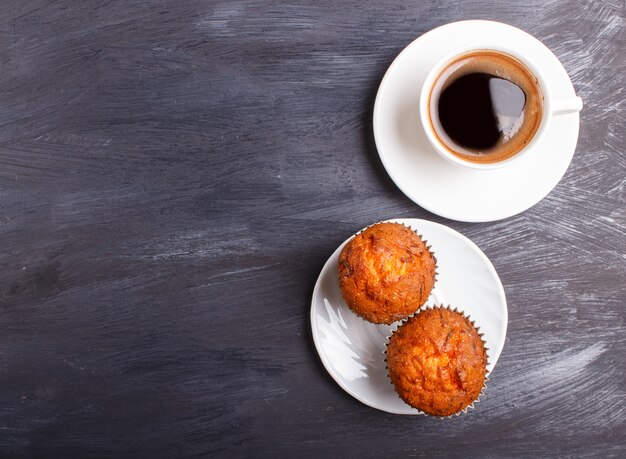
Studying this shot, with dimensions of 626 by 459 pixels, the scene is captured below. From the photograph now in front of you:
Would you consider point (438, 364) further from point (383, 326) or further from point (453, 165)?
point (453, 165)

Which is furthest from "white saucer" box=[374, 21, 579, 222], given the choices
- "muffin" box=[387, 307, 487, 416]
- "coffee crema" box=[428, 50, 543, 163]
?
"muffin" box=[387, 307, 487, 416]

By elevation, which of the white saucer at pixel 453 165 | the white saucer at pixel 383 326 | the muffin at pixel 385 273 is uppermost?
the white saucer at pixel 453 165

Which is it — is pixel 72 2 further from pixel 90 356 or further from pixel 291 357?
pixel 291 357

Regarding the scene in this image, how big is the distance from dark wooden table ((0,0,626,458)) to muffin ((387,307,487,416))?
8.9 inches

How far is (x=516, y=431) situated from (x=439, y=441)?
0.15 metres

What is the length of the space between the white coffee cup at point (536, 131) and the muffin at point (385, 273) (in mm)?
159

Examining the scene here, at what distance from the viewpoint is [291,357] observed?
1308mm

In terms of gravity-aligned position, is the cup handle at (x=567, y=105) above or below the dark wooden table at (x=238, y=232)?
above

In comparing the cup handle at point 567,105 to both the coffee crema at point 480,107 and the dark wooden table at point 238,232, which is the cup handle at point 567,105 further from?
the dark wooden table at point 238,232

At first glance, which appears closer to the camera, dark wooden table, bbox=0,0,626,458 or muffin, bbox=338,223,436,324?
muffin, bbox=338,223,436,324

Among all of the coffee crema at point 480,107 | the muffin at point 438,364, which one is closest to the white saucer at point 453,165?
→ the coffee crema at point 480,107

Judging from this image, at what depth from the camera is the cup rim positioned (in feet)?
3.64

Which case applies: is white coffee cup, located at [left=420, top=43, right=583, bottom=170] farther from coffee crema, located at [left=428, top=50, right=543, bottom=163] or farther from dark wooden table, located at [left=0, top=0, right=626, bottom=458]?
dark wooden table, located at [left=0, top=0, right=626, bottom=458]

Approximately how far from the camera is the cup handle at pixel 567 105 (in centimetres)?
108
